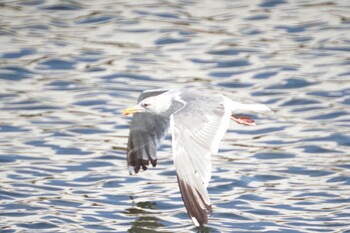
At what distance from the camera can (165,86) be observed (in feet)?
38.4

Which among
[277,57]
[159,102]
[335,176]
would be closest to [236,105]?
[159,102]

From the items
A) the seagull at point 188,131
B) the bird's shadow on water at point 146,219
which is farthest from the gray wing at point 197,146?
the bird's shadow on water at point 146,219

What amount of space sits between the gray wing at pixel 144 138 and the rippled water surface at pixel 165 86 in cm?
16

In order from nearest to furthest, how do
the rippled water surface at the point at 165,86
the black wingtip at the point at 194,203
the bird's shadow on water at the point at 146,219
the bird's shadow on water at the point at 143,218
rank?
1. the black wingtip at the point at 194,203
2. the bird's shadow on water at the point at 146,219
3. the bird's shadow on water at the point at 143,218
4. the rippled water surface at the point at 165,86

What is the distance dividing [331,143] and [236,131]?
1.05 meters

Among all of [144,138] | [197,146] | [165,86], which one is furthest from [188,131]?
[165,86]

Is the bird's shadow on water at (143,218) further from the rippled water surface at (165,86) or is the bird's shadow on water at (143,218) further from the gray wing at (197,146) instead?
the gray wing at (197,146)

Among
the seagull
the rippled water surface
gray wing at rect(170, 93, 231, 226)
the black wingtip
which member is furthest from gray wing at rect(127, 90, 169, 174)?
the black wingtip

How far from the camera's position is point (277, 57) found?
41.3 ft

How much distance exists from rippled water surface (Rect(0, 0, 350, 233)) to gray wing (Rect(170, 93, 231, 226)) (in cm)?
80

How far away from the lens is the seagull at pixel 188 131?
717 cm

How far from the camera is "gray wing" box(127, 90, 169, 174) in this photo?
916 centimetres

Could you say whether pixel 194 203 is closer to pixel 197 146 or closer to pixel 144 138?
pixel 197 146

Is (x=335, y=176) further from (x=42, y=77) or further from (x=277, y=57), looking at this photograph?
(x=42, y=77)
